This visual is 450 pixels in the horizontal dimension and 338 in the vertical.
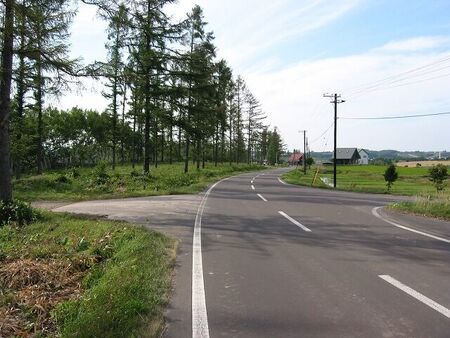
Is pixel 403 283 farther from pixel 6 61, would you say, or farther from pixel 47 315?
pixel 6 61

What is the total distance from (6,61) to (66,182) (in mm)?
15386

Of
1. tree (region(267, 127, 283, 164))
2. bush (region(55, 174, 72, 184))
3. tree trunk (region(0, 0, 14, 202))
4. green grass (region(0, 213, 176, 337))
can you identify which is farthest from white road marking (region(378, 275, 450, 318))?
tree (region(267, 127, 283, 164))

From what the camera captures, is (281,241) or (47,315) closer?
(47,315)

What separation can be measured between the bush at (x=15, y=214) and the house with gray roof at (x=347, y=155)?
162 meters

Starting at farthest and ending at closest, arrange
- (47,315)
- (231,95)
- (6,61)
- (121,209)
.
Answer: (231,95) < (121,209) < (6,61) < (47,315)

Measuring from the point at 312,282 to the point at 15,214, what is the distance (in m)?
9.24

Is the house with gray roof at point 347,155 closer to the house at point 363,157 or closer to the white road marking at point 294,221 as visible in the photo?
the house at point 363,157

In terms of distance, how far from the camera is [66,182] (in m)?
28.2

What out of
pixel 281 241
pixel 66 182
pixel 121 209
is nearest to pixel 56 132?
pixel 66 182

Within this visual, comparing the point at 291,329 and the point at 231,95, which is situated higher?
the point at 231,95

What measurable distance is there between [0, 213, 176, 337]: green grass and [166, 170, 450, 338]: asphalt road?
332mm

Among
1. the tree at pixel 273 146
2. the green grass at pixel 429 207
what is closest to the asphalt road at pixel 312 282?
the green grass at pixel 429 207

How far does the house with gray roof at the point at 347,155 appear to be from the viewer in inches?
6698

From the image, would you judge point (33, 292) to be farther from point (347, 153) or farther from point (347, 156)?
point (347, 153)
